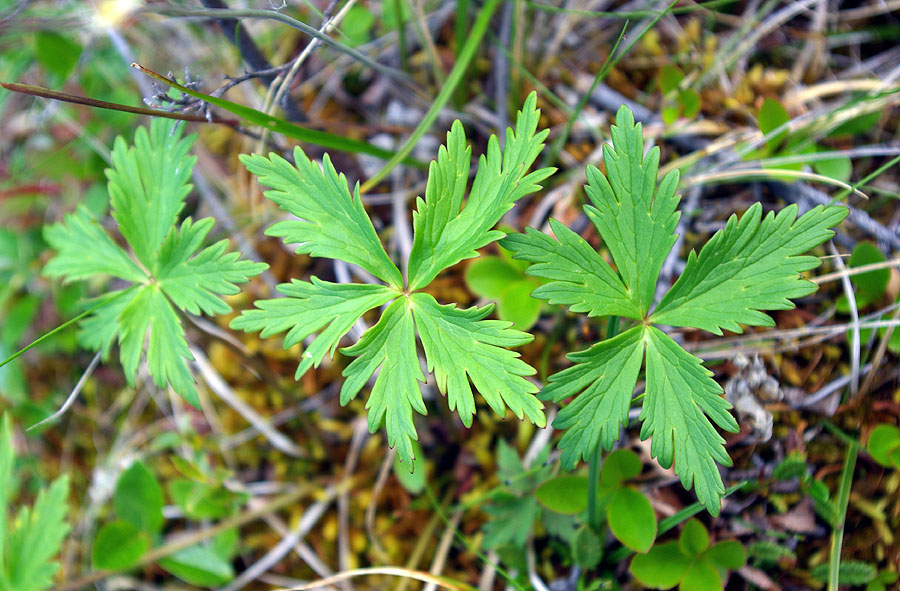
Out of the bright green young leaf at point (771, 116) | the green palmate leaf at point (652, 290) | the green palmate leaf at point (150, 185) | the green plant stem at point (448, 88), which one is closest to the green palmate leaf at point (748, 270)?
the green palmate leaf at point (652, 290)

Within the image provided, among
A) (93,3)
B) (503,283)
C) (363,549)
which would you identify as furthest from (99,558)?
(93,3)

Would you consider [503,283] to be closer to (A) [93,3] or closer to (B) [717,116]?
(B) [717,116]

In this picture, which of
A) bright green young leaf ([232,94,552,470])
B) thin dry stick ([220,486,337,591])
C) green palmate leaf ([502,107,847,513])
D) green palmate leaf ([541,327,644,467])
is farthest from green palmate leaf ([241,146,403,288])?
thin dry stick ([220,486,337,591])

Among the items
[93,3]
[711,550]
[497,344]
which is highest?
[93,3]

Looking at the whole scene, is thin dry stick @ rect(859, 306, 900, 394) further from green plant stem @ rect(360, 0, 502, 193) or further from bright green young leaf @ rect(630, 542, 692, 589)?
green plant stem @ rect(360, 0, 502, 193)

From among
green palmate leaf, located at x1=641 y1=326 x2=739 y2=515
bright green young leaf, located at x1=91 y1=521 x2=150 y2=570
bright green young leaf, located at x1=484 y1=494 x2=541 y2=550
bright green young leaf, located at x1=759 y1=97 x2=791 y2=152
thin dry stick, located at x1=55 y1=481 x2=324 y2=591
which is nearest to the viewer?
green palmate leaf, located at x1=641 y1=326 x2=739 y2=515

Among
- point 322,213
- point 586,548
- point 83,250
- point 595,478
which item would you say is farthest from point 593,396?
point 83,250
